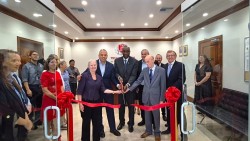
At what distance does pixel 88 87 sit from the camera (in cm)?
332

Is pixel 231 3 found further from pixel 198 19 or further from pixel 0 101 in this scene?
pixel 0 101

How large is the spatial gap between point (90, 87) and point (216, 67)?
1966 millimetres

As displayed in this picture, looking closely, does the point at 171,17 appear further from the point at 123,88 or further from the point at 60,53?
the point at 60,53

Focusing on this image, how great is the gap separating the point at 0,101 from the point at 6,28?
637 millimetres

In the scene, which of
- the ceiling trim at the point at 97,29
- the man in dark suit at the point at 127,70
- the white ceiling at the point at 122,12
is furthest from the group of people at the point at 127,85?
the ceiling trim at the point at 97,29

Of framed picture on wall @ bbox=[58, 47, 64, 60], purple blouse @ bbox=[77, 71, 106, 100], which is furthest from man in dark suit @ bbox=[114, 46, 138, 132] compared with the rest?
framed picture on wall @ bbox=[58, 47, 64, 60]

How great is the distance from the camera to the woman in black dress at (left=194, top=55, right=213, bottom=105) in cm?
338

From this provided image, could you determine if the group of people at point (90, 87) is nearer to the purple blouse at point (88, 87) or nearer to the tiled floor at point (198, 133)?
the purple blouse at point (88, 87)

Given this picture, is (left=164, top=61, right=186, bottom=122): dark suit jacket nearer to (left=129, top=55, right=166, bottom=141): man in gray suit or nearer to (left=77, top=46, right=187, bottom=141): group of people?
(left=77, top=46, right=187, bottom=141): group of people

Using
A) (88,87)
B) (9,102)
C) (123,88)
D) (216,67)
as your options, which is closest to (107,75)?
(123,88)

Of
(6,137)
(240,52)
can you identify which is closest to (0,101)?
(6,137)

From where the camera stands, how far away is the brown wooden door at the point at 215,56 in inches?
125

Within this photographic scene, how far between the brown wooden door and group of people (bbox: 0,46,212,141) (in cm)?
9

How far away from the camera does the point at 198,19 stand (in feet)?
10.9
